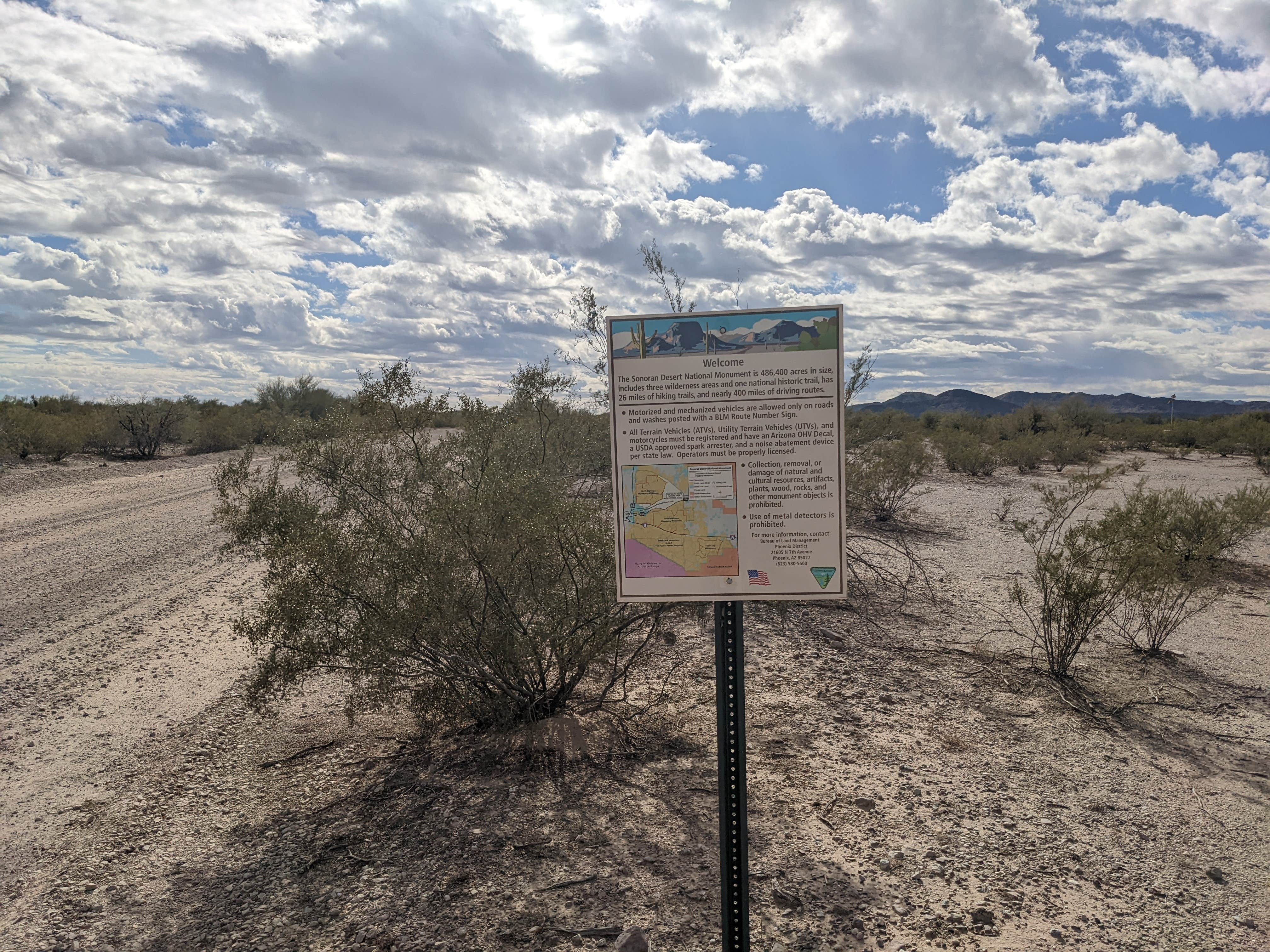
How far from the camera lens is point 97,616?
311 inches

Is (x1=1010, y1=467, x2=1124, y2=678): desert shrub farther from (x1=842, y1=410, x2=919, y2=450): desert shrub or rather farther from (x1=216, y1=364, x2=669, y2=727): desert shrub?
(x1=842, y1=410, x2=919, y2=450): desert shrub

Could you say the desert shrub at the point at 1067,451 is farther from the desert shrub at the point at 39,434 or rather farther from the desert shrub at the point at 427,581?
the desert shrub at the point at 39,434

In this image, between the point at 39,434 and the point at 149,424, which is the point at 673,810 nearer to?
the point at 39,434

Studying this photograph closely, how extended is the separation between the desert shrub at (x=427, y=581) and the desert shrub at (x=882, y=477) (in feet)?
24.1

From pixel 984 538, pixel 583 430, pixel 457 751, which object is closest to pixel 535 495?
pixel 457 751

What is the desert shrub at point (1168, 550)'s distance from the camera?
604 centimetres

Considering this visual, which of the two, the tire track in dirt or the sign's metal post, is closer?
the sign's metal post

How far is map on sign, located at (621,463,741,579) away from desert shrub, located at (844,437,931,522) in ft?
28.8

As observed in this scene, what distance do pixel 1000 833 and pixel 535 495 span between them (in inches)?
119

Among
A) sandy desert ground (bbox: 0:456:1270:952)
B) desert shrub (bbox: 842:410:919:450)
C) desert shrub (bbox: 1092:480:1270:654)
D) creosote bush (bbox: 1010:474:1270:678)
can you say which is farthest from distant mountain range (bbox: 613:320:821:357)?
desert shrub (bbox: 842:410:919:450)

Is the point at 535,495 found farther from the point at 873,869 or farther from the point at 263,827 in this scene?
the point at 873,869

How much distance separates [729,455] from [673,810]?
227 cm

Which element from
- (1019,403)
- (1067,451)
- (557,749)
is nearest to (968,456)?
(1067,451)

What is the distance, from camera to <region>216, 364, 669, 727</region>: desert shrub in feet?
14.3
